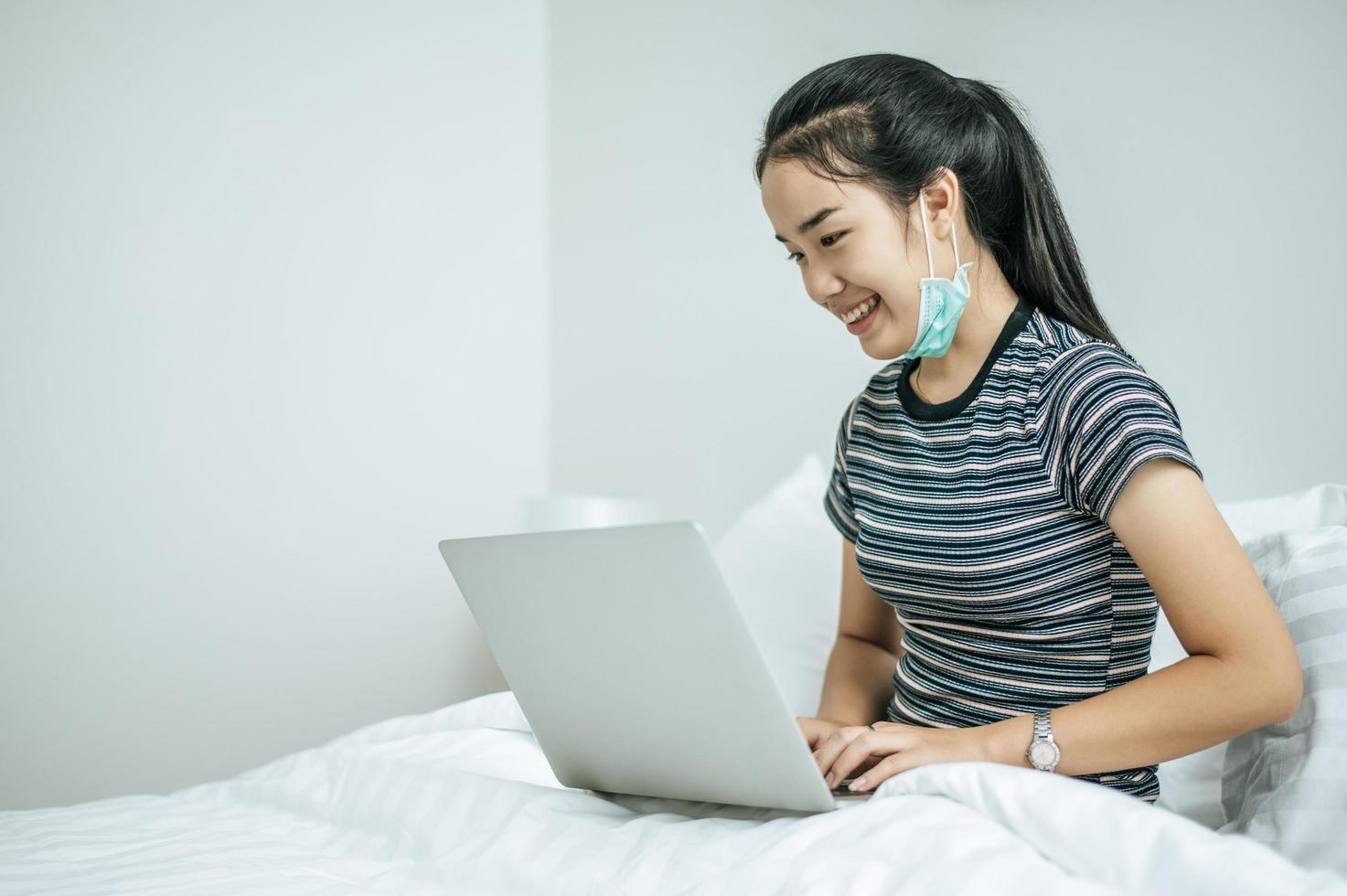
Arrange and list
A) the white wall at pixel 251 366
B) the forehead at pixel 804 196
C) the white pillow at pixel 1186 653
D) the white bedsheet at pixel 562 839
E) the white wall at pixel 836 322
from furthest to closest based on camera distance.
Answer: the white wall at pixel 251 366 < the white wall at pixel 836 322 < the white pillow at pixel 1186 653 < the forehead at pixel 804 196 < the white bedsheet at pixel 562 839

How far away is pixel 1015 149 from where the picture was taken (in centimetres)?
101

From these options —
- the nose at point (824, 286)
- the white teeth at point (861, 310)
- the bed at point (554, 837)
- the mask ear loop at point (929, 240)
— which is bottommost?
the bed at point (554, 837)

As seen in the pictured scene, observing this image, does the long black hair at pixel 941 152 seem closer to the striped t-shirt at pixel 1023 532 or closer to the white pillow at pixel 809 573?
the striped t-shirt at pixel 1023 532

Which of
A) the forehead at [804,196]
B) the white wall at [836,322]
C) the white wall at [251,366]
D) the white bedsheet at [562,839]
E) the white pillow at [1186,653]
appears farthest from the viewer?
the white wall at [251,366]

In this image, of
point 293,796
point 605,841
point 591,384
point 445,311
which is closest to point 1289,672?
point 605,841

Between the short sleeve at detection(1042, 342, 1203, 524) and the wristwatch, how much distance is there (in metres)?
0.17

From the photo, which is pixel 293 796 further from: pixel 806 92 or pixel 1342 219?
pixel 1342 219

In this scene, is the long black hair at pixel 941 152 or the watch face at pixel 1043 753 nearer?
the watch face at pixel 1043 753

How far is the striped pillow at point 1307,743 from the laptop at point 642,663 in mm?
346

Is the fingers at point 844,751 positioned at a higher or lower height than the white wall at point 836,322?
lower

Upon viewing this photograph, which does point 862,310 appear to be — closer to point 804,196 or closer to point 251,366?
point 804,196

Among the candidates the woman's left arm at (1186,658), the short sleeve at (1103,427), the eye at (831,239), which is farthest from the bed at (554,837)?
the eye at (831,239)

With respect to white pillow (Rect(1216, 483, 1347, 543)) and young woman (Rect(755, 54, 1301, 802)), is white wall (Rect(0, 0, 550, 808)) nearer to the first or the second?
young woman (Rect(755, 54, 1301, 802))

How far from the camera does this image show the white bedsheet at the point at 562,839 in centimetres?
61
